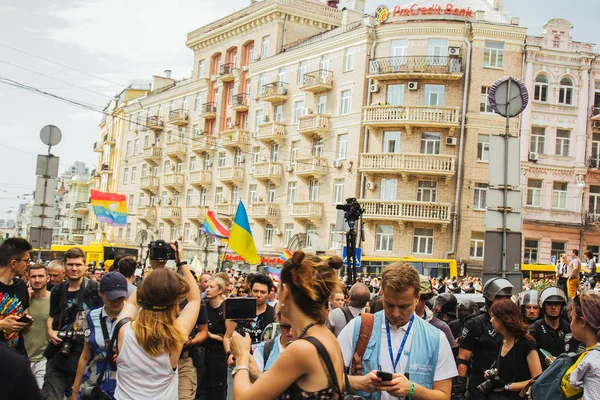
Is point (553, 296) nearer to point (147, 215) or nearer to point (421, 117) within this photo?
point (421, 117)

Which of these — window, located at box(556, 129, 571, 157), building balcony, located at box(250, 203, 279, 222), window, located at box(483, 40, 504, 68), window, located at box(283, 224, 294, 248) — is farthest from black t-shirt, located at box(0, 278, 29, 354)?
building balcony, located at box(250, 203, 279, 222)

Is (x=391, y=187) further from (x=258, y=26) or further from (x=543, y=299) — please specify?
(x=543, y=299)

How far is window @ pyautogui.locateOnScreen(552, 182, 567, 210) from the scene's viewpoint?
122 ft

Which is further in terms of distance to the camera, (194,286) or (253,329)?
(253,329)

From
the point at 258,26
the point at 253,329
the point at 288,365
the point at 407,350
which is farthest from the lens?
the point at 258,26

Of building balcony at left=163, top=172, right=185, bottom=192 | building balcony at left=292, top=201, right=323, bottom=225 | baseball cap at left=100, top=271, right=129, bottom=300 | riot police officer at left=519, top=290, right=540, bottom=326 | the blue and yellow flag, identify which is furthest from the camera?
building balcony at left=163, top=172, right=185, bottom=192

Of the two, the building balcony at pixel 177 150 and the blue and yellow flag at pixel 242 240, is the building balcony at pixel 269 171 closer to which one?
the building balcony at pixel 177 150

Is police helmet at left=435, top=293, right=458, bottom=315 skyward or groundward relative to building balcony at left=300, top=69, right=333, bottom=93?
groundward

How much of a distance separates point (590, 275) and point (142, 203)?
4661 cm

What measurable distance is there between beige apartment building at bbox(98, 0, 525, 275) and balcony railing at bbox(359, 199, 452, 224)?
60mm

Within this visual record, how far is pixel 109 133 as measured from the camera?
7169 cm

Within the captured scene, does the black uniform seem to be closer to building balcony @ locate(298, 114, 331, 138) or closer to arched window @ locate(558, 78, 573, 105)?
building balcony @ locate(298, 114, 331, 138)

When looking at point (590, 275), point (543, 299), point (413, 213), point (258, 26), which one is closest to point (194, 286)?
point (543, 299)

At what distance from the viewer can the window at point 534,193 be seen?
1463 inches
